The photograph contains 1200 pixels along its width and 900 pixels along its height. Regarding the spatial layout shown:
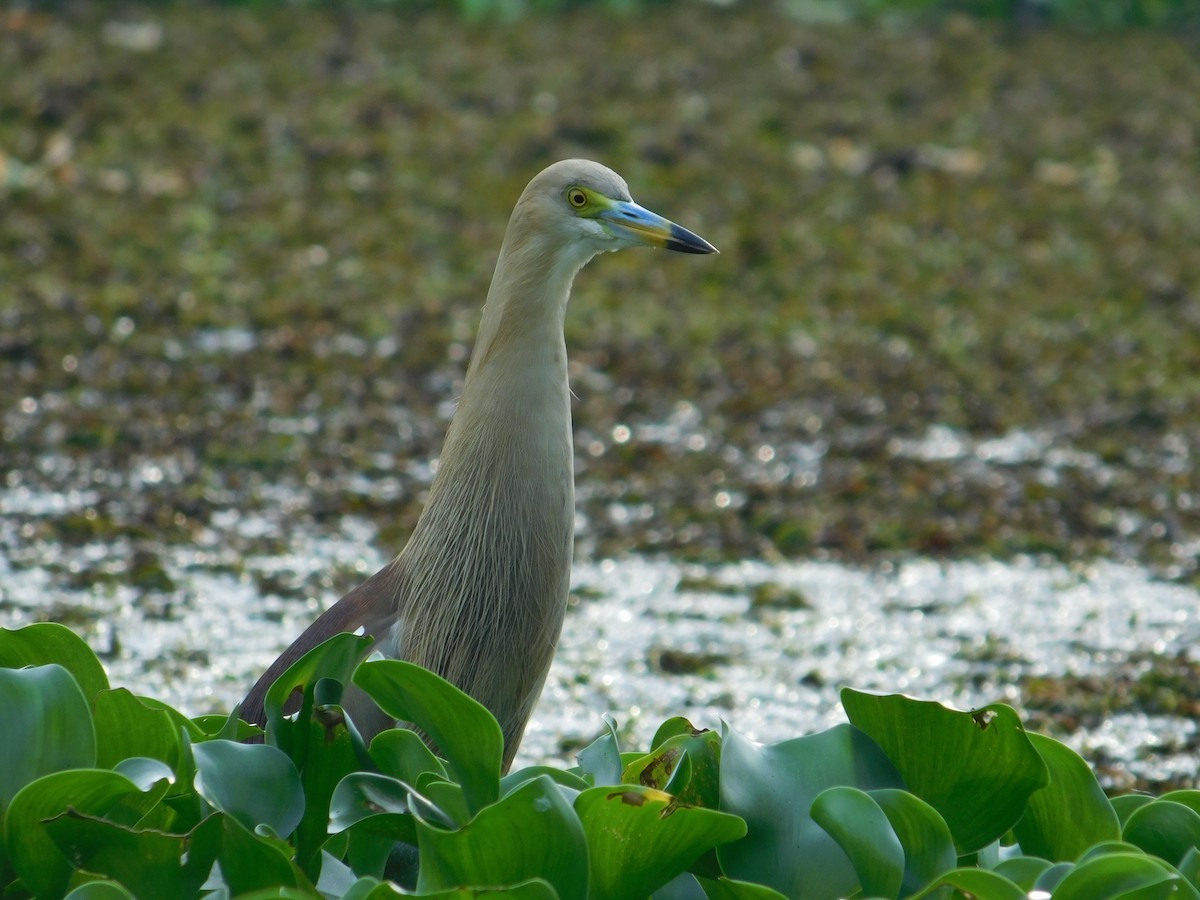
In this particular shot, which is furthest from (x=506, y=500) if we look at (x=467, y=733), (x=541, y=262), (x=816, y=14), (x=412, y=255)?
(x=816, y=14)

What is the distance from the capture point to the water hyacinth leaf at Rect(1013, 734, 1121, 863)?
7.45ft

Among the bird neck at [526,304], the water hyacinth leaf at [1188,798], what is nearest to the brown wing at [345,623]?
the bird neck at [526,304]

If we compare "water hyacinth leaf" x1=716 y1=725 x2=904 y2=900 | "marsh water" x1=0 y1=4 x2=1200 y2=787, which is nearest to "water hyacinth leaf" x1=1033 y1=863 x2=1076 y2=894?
"water hyacinth leaf" x1=716 y1=725 x2=904 y2=900

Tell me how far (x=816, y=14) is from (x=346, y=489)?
7.06m

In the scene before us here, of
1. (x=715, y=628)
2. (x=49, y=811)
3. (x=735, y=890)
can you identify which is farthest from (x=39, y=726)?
(x=715, y=628)

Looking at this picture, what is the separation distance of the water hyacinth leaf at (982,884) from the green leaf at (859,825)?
0.24 ft

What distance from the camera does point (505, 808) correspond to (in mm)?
1897

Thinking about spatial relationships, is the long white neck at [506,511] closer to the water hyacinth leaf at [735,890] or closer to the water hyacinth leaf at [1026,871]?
the water hyacinth leaf at [735,890]

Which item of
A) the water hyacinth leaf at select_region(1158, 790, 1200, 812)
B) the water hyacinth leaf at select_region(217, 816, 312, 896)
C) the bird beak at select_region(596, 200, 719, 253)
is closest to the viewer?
the water hyacinth leaf at select_region(217, 816, 312, 896)

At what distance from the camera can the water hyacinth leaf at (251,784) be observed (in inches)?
82.7

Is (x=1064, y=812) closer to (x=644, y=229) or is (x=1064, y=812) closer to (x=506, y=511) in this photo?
(x=506, y=511)

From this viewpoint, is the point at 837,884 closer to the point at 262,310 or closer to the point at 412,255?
the point at 262,310

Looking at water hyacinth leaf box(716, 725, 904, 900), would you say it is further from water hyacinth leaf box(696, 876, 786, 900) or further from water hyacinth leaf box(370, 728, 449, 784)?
water hyacinth leaf box(370, 728, 449, 784)

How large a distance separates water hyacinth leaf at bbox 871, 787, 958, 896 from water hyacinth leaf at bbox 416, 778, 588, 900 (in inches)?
15.9
